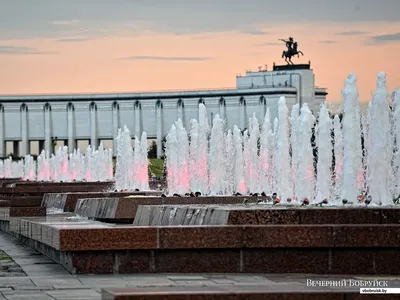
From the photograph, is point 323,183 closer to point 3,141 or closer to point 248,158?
point 248,158

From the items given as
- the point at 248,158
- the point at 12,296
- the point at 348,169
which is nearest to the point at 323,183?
the point at 348,169

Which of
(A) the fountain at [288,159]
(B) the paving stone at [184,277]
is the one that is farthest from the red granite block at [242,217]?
(A) the fountain at [288,159]

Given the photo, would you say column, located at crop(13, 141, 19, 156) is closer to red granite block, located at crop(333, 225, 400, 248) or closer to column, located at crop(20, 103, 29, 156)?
column, located at crop(20, 103, 29, 156)

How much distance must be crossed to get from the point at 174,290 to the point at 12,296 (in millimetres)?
2355

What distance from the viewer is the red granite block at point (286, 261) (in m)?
13.6

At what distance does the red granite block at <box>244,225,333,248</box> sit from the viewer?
13492 mm

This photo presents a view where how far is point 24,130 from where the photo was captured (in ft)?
406

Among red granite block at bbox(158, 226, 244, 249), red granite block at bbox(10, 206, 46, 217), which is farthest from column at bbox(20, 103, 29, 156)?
red granite block at bbox(158, 226, 244, 249)

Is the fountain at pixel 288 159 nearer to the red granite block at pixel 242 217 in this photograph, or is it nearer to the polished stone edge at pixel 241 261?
the red granite block at pixel 242 217

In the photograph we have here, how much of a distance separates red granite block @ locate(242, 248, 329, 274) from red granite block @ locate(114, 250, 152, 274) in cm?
109

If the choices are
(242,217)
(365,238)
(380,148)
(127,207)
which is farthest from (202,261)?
(380,148)

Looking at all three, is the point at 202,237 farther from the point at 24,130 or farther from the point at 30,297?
the point at 24,130

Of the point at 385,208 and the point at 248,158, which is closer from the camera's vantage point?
the point at 385,208

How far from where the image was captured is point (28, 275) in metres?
14.0
